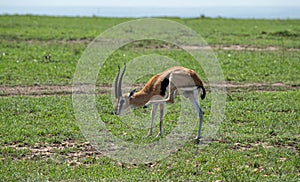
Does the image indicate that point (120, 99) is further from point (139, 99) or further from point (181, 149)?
point (181, 149)

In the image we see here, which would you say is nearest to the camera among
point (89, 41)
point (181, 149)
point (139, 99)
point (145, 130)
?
point (181, 149)

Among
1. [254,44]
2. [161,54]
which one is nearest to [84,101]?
[161,54]

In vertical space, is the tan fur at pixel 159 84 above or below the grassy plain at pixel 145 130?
above

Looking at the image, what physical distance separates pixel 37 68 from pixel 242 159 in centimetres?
913

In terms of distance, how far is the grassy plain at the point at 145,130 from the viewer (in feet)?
24.6

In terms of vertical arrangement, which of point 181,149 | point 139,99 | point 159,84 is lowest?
point 181,149

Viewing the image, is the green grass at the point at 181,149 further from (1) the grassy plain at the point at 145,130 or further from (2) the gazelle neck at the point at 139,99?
(2) the gazelle neck at the point at 139,99

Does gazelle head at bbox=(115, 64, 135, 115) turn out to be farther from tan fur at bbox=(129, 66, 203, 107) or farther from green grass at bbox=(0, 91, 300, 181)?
green grass at bbox=(0, 91, 300, 181)

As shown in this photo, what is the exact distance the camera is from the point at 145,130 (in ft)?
32.0

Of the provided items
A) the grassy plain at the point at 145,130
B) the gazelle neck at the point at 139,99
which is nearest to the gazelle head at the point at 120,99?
the gazelle neck at the point at 139,99

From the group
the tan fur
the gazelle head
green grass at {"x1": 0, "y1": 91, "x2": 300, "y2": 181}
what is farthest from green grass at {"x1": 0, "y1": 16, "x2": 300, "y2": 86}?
the gazelle head

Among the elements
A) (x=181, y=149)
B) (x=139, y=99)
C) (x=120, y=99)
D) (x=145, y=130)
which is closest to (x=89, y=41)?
(x=145, y=130)

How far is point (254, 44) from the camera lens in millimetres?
21578

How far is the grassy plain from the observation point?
24.6ft
